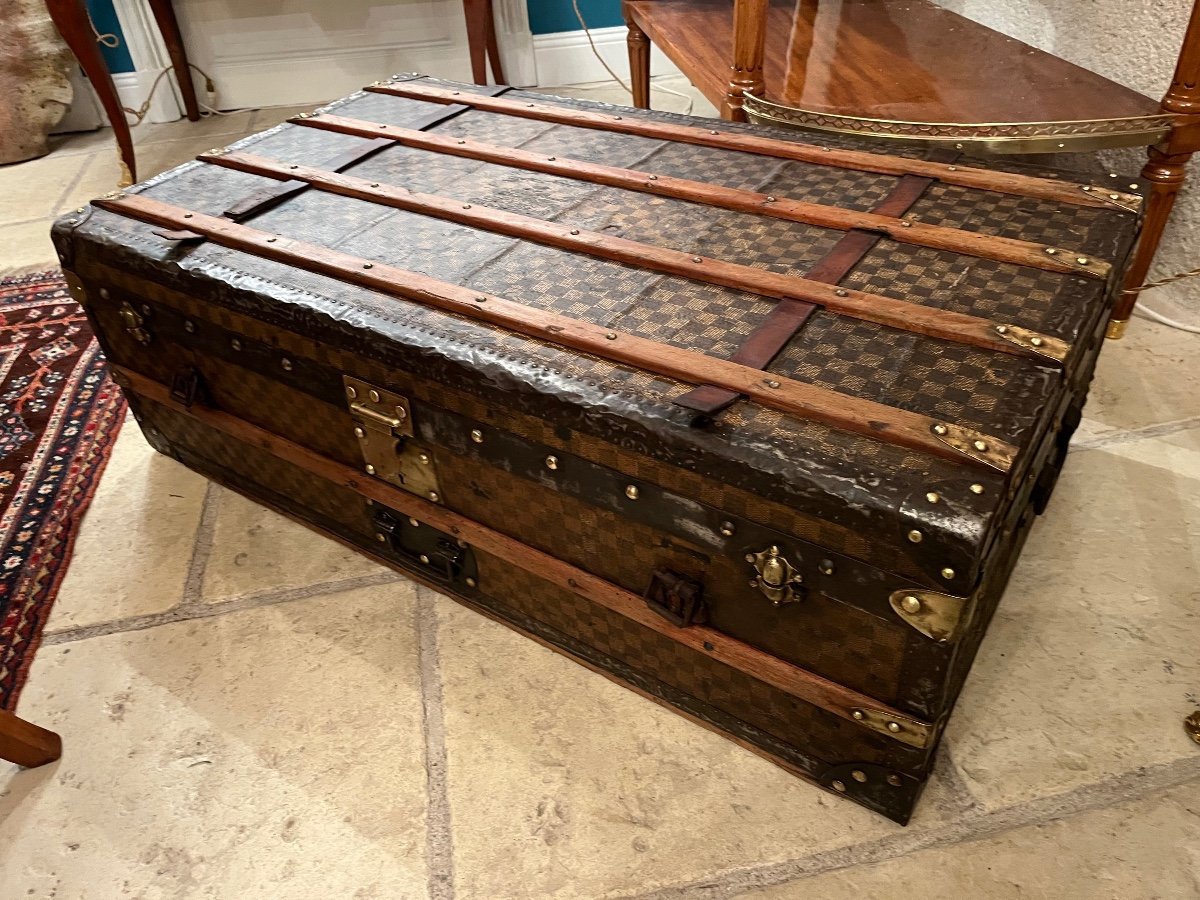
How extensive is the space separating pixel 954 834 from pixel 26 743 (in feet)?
4.26

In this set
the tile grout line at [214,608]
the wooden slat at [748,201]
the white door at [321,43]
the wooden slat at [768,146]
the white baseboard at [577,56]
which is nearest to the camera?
the wooden slat at [748,201]

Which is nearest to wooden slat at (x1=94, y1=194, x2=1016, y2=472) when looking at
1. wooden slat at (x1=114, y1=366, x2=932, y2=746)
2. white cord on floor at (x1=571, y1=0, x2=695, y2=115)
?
wooden slat at (x1=114, y1=366, x2=932, y2=746)

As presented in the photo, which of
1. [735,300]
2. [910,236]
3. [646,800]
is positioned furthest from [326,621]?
[910,236]

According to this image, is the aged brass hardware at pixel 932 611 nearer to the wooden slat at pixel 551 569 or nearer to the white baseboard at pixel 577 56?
the wooden slat at pixel 551 569

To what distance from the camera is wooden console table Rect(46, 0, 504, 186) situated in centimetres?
269

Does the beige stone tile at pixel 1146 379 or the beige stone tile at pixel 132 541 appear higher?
the beige stone tile at pixel 1146 379

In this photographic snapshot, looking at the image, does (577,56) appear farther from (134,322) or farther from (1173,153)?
(134,322)

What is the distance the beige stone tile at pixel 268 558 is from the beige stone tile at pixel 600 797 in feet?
1.17

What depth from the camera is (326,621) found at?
1524 mm

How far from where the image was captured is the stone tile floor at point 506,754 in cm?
116

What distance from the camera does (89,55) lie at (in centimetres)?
274

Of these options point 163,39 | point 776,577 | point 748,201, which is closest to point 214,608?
point 776,577

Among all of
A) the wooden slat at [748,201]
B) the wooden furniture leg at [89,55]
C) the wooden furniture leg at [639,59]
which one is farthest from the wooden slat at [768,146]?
the wooden furniture leg at [89,55]

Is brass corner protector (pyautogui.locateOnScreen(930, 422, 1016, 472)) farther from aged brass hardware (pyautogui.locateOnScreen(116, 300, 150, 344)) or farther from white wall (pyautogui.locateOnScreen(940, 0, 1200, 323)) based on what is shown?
white wall (pyautogui.locateOnScreen(940, 0, 1200, 323))
